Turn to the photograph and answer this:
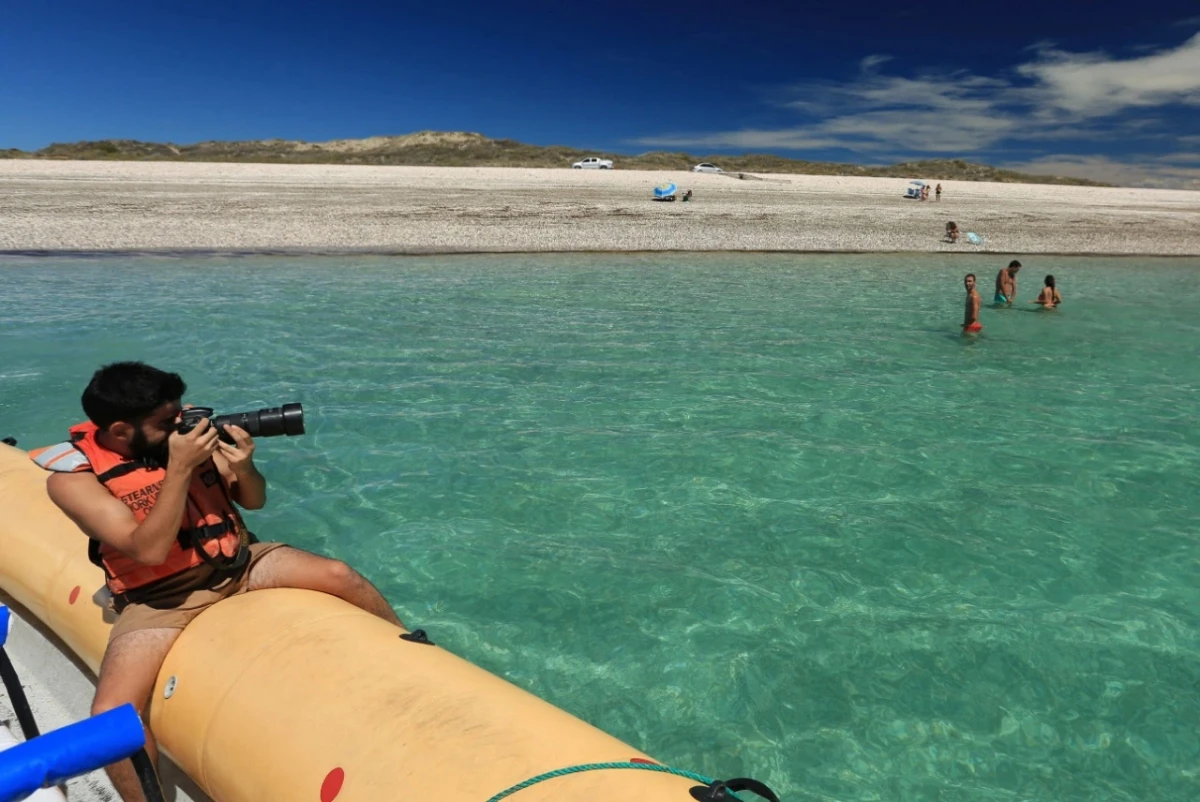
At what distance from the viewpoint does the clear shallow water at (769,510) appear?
155 inches

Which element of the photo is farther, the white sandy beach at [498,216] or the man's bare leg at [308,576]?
the white sandy beach at [498,216]

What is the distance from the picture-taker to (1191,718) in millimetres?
3916

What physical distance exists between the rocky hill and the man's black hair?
4142 cm

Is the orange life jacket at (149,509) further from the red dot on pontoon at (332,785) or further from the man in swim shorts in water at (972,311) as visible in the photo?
the man in swim shorts in water at (972,311)

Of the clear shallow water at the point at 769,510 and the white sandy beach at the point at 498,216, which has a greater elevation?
the white sandy beach at the point at 498,216

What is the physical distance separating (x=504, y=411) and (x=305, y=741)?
5977 mm

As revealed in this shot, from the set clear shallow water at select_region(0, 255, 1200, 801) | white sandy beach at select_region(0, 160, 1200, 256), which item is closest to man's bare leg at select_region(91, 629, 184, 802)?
clear shallow water at select_region(0, 255, 1200, 801)

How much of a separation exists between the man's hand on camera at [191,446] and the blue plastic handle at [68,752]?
124 centimetres

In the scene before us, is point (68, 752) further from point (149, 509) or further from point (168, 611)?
point (168, 611)

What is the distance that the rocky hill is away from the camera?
1786 inches

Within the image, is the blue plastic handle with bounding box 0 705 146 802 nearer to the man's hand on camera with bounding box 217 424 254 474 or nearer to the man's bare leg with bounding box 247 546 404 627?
the man's hand on camera with bounding box 217 424 254 474

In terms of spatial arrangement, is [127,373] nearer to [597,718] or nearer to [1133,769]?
[597,718]

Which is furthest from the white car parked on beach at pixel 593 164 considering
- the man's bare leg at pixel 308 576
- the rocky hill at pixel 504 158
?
the man's bare leg at pixel 308 576

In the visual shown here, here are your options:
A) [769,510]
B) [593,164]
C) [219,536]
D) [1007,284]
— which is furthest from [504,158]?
[219,536]
